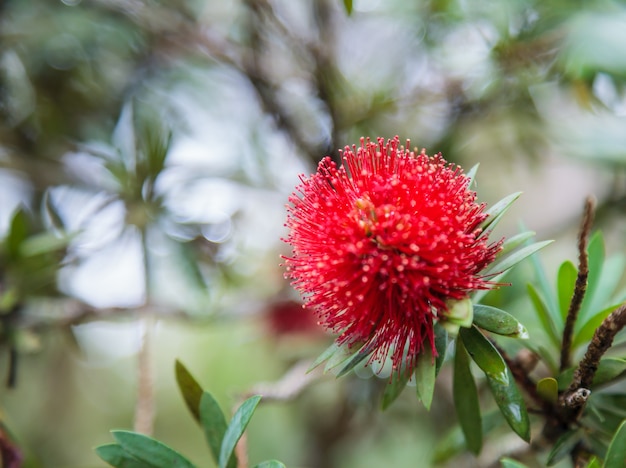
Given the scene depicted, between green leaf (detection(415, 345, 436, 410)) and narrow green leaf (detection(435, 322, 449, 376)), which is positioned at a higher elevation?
narrow green leaf (detection(435, 322, 449, 376))

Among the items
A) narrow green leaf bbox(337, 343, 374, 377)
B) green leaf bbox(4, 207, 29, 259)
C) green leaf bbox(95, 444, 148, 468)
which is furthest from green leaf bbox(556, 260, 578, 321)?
green leaf bbox(4, 207, 29, 259)

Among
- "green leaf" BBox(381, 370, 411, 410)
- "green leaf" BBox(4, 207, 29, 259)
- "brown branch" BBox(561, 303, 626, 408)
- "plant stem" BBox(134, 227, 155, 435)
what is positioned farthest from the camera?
"green leaf" BBox(4, 207, 29, 259)

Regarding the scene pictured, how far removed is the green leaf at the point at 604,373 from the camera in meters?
0.60

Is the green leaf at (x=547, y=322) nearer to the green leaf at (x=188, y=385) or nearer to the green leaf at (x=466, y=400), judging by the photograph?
the green leaf at (x=466, y=400)

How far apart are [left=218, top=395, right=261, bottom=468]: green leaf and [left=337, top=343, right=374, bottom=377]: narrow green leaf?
0.30 ft

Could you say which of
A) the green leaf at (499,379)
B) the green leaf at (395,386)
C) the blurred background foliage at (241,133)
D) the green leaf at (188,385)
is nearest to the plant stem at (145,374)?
the blurred background foliage at (241,133)

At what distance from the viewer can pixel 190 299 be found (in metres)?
1.23

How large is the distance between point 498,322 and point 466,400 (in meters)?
0.15

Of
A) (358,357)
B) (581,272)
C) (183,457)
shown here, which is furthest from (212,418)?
(581,272)

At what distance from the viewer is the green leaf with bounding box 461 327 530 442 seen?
0.56 meters

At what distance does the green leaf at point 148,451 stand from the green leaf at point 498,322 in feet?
1.10

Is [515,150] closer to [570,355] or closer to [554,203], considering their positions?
[554,203]

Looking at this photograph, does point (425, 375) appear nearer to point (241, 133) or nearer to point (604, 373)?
point (604, 373)

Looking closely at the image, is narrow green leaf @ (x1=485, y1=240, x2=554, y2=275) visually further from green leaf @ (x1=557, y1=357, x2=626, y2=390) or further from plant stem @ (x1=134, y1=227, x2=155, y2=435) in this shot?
plant stem @ (x1=134, y1=227, x2=155, y2=435)
